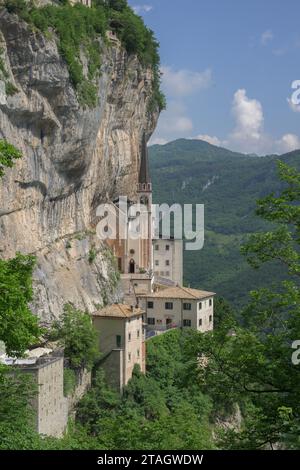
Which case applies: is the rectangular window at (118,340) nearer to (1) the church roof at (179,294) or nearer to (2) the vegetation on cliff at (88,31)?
(1) the church roof at (179,294)

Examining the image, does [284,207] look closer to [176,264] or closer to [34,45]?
[34,45]

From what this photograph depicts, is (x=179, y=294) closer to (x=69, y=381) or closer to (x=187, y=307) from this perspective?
(x=187, y=307)

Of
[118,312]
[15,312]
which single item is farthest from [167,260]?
[15,312]

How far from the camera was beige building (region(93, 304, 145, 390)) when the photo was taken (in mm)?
48281

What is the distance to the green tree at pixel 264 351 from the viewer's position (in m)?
16.2

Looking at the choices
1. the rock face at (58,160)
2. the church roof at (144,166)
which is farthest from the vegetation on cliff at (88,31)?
the church roof at (144,166)

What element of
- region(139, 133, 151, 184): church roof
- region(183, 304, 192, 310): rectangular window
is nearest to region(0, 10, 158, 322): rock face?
region(139, 133, 151, 184): church roof

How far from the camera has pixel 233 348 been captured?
58.3ft

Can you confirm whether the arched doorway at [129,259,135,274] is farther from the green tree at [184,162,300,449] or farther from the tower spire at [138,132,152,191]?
the green tree at [184,162,300,449]

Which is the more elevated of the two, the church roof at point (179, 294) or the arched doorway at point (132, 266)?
the arched doorway at point (132, 266)

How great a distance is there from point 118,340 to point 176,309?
1104cm

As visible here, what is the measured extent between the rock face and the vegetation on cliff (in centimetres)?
81

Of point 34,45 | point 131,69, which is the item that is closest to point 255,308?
point 34,45

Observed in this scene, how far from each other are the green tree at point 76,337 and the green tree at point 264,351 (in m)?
27.5
